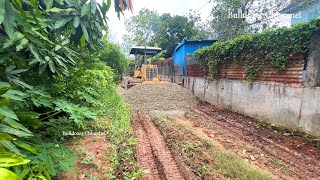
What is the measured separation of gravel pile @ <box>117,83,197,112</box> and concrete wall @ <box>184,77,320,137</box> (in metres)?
1.31

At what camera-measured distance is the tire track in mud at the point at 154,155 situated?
256 centimetres

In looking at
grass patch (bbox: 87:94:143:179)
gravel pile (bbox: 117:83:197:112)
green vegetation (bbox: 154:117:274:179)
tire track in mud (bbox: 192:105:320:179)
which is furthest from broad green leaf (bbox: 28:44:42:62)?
gravel pile (bbox: 117:83:197:112)

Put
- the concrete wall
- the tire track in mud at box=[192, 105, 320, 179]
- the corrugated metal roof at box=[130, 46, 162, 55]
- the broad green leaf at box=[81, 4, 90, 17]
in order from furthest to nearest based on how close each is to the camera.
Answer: the corrugated metal roof at box=[130, 46, 162, 55]
the concrete wall
the tire track in mud at box=[192, 105, 320, 179]
the broad green leaf at box=[81, 4, 90, 17]

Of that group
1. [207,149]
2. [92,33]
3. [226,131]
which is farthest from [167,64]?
[92,33]

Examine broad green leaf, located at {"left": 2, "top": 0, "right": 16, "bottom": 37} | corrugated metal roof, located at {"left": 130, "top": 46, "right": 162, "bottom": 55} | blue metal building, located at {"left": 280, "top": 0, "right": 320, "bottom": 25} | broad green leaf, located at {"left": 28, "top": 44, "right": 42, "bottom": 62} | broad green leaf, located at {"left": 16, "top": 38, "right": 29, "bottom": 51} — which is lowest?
broad green leaf, located at {"left": 28, "top": 44, "right": 42, "bottom": 62}

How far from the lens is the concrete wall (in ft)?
11.5

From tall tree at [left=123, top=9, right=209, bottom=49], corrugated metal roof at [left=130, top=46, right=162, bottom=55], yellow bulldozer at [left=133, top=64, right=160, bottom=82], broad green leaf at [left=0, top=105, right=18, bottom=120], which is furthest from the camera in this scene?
tall tree at [left=123, top=9, right=209, bottom=49]

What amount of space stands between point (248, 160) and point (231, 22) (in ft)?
34.8

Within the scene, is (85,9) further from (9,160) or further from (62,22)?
(9,160)

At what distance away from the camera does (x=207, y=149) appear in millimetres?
3203

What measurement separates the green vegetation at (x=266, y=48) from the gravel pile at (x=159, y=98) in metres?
2.01

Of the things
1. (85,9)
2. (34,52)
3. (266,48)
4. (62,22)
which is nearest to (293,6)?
(266,48)

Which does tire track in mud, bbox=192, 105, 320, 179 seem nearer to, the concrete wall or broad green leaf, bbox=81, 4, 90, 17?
the concrete wall

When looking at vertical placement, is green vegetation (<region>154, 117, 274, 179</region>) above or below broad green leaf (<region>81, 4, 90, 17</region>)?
below
